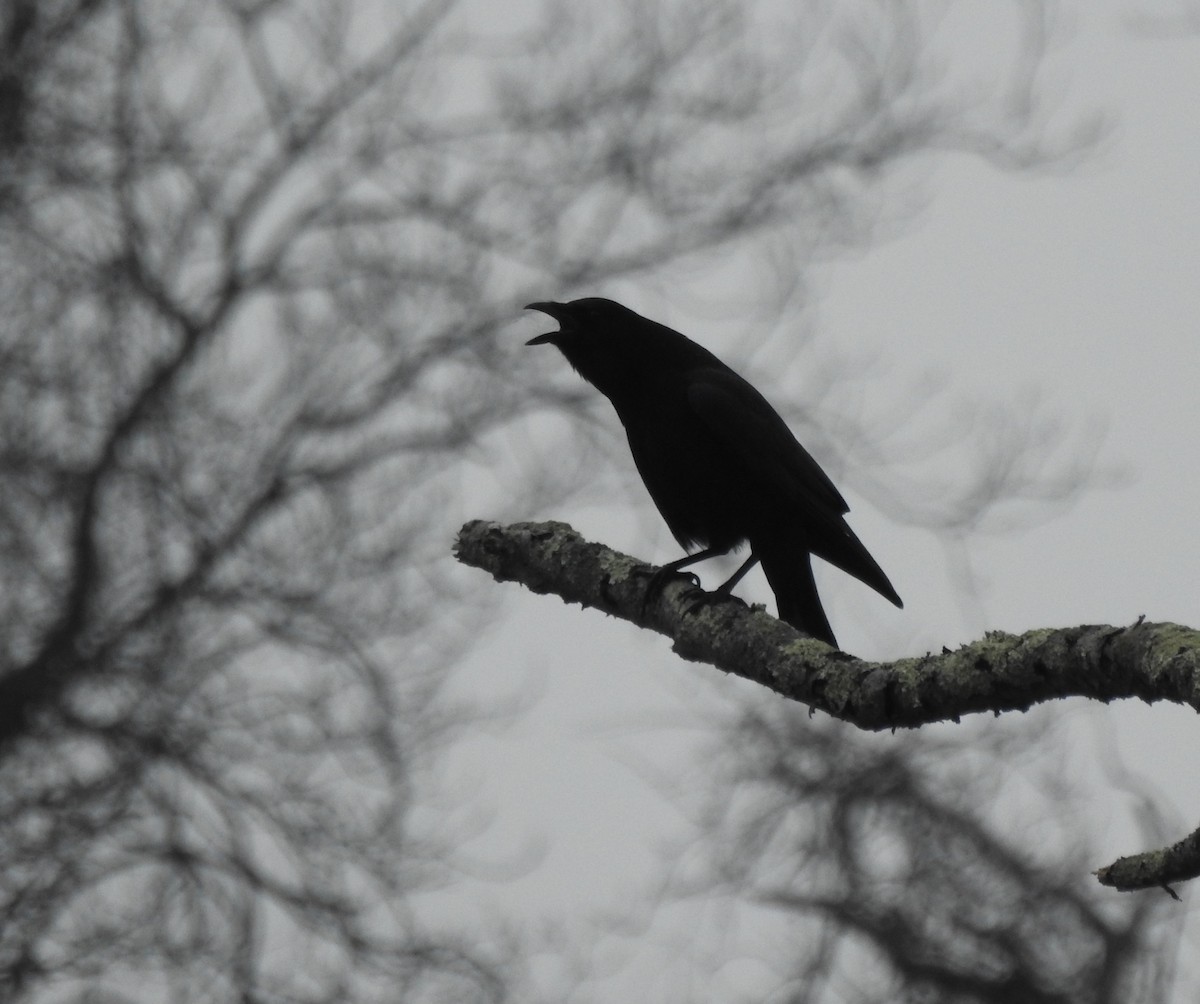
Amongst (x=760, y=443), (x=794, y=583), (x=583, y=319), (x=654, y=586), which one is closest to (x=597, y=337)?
(x=583, y=319)

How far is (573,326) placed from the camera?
530 cm

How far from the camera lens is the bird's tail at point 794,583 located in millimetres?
4832

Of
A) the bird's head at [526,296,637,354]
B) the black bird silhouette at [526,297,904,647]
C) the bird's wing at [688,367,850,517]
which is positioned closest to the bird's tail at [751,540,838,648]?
the black bird silhouette at [526,297,904,647]

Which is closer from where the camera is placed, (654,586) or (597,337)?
(654,586)

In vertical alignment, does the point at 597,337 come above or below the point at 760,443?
above

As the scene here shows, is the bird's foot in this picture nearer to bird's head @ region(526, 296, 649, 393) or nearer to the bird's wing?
the bird's wing

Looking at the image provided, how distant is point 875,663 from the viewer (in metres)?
2.39

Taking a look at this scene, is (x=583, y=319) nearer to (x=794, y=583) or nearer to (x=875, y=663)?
(x=794, y=583)

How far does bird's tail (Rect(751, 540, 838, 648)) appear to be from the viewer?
4832 mm

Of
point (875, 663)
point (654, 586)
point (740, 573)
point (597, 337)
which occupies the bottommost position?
point (875, 663)

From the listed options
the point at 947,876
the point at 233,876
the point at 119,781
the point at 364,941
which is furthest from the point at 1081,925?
the point at 119,781

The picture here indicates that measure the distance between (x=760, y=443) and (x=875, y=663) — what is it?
95.8 inches

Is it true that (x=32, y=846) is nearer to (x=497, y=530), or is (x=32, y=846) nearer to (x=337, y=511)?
(x=337, y=511)

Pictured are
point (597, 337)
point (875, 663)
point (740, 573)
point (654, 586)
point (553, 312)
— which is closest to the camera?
point (875, 663)
